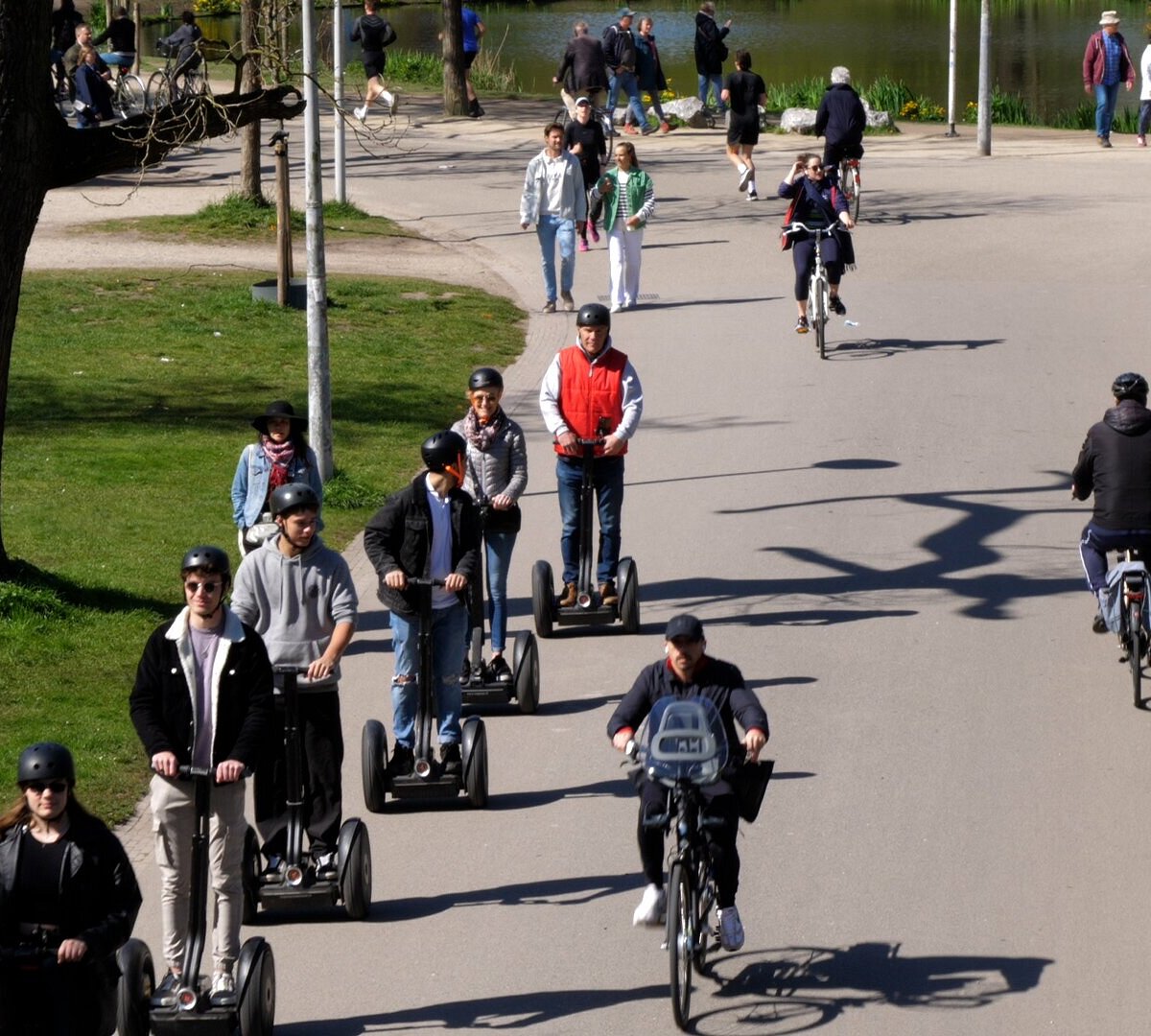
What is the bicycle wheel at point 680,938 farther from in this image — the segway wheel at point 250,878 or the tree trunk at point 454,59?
the tree trunk at point 454,59

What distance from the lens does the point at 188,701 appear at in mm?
6895

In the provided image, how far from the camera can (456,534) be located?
9.05 m

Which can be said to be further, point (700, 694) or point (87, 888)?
point (700, 694)

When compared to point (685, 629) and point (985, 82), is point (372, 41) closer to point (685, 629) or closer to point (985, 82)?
point (985, 82)

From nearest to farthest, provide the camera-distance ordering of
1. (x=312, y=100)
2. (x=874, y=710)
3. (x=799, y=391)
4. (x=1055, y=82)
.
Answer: (x=874, y=710) → (x=312, y=100) → (x=799, y=391) → (x=1055, y=82)

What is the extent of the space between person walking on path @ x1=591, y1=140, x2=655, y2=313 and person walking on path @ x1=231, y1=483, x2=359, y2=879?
12.9 meters

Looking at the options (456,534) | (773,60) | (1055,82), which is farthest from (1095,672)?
(773,60)

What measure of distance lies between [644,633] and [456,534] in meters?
3.00

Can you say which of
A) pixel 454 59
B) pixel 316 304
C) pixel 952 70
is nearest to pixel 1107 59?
pixel 952 70

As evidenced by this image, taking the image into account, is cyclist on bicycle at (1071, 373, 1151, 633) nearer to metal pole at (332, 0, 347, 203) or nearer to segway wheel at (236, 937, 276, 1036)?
segway wheel at (236, 937, 276, 1036)

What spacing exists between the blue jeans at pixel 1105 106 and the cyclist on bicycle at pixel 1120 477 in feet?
70.7

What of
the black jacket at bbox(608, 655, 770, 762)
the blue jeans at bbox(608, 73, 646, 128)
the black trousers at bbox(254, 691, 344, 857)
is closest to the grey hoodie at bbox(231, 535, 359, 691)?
the black trousers at bbox(254, 691, 344, 857)

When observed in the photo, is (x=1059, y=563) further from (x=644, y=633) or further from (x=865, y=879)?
(x=865, y=879)

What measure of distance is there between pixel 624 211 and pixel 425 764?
12.2 meters
